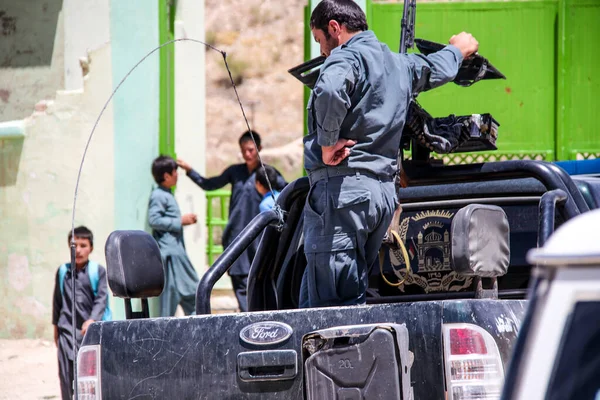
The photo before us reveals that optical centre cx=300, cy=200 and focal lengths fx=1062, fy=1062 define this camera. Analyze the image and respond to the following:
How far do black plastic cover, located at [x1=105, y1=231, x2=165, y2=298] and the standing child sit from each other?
534 centimetres

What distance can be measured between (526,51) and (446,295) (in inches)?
218

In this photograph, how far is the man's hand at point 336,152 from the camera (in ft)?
11.9

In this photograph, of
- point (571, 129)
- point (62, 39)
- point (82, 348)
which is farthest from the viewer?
point (62, 39)

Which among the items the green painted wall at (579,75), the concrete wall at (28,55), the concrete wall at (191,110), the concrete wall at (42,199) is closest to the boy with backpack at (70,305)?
the concrete wall at (42,199)

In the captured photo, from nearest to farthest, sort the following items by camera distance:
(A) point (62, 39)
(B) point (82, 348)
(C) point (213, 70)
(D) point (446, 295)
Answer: (B) point (82, 348) < (D) point (446, 295) < (A) point (62, 39) < (C) point (213, 70)

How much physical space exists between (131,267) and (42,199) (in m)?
6.05

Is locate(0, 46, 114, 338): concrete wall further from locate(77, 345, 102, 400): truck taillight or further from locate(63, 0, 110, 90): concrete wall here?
locate(77, 345, 102, 400): truck taillight

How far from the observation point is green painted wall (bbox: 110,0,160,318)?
919 cm

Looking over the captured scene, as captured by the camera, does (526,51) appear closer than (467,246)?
No

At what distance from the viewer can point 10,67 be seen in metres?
10.2

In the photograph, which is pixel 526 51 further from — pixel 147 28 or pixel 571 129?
pixel 147 28

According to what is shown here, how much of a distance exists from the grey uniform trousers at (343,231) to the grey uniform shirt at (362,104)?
0.08 metres

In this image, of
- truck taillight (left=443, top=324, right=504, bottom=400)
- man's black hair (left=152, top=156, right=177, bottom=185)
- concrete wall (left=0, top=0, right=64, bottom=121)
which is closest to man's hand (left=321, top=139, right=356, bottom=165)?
truck taillight (left=443, top=324, right=504, bottom=400)

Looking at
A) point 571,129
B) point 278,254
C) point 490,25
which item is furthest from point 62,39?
point 278,254
